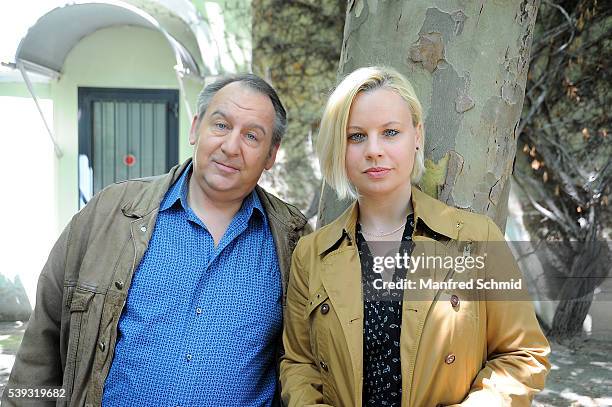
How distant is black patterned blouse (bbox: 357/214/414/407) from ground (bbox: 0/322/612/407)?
11.8 ft

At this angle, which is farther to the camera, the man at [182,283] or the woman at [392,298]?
the man at [182,283]

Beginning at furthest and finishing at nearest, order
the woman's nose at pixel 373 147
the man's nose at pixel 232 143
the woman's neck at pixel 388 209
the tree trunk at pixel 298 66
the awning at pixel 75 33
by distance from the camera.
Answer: the tree trunk at pixel 298 66 → the awning at pixel 75 33 → the man's nose at pixel 232 143 → the woman's neck at pixel 388 209 → the woman's nose at pixel 373 147

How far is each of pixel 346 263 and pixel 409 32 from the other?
2.58ft

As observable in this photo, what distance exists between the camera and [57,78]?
7125 mm

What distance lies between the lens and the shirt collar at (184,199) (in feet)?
7.59

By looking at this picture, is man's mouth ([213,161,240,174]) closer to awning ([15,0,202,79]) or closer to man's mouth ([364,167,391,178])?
man's mouth ([364,167,391,178])

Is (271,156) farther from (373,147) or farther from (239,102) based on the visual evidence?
(373,147)

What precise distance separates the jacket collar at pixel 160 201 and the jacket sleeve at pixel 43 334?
0.78ft

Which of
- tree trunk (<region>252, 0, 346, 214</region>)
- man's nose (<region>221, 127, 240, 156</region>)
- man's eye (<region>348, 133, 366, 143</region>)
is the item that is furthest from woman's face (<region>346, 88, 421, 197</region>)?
tree trunk (<region>252, 0, 346, 214</region>)

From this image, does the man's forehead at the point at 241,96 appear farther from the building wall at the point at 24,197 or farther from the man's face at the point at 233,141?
the building wall at the point at 24,197

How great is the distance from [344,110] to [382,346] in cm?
65

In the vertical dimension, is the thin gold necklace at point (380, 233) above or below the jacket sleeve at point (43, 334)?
above

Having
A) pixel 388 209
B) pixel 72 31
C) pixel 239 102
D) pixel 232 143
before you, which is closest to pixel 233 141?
pixel 232 143

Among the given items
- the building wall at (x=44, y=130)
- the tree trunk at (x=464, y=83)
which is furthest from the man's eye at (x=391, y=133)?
the building wall at (x=44, y=130)
